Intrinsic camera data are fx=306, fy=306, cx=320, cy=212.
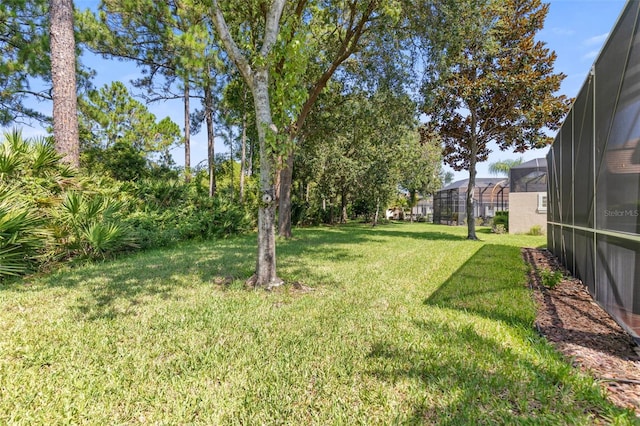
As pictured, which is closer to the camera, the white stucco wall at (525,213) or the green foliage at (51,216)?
the green foliage at (51,216)

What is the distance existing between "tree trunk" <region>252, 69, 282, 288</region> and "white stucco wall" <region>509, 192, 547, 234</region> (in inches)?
594

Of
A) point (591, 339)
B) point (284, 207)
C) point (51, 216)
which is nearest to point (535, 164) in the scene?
point (284, 207)

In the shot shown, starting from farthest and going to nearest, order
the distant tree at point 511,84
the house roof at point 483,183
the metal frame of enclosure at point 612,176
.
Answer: the house roof at point 483,183 < the distant tree at point 511,84 < the metal frame of enclosure at point 612,176

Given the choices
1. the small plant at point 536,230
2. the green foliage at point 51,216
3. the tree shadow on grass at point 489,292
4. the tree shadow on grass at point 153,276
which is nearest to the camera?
the tree shadow on grass at point 489,292

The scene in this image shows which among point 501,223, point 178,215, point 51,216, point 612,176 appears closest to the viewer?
point 612,176

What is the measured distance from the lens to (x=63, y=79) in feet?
22.7

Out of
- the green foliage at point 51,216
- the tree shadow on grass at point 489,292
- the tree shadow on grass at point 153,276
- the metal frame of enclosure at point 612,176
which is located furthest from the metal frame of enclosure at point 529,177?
the green foliage at point 51,216

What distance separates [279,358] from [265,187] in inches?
96.2

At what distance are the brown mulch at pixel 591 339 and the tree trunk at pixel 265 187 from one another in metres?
3.18

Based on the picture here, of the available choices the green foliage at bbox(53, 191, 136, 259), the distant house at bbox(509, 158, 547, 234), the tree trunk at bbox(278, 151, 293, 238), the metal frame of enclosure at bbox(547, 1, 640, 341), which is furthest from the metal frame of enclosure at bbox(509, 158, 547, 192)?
the green foliage at bbox(53, 191, 136, 259)

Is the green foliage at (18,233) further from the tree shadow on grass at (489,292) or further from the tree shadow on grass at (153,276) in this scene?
the tree shadow on grass at (489,292)

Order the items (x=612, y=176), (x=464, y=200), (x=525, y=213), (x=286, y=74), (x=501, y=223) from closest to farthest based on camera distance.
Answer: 1. (x=612, y=176)
2. (x=286, y=74)
3. (x=525, y=213)
4. (x=501, y=223)
5. (x=464, y=200)

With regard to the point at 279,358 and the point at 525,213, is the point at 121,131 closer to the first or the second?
the point at 279,358

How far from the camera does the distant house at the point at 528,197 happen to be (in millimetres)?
14539
